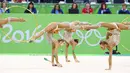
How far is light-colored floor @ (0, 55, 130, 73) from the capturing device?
10.9 meters

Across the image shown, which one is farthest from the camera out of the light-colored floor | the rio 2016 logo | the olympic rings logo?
the olympic rings logo

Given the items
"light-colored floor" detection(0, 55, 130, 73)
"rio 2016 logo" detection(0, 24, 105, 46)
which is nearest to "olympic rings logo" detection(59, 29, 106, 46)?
"rio 2016 logo" detection(0, 24, 105, 46)

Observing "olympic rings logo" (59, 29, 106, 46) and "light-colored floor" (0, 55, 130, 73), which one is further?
"olympic rings logo" (59, 29, 106, 46)

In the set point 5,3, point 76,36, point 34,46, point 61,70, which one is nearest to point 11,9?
point 5,3

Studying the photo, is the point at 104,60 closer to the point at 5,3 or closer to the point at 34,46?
the point at 34,46

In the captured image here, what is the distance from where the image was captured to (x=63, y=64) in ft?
41.0

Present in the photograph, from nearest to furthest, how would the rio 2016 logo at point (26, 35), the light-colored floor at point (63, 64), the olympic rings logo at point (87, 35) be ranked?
1. the light-colored floor at point (63, 64)
2. the rio 2016 logo at point (26, 35)
3. the olympic rings logo at point (87, 35)

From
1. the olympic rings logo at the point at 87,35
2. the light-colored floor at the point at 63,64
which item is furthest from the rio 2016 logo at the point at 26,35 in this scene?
the light-colored floor at the point at 63,64

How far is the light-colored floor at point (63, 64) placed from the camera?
35.8 feet

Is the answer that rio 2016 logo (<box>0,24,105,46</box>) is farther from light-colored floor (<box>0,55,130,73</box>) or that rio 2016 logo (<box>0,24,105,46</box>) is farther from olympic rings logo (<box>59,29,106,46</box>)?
light-colored floor (<box>0,55,130,73</box>)

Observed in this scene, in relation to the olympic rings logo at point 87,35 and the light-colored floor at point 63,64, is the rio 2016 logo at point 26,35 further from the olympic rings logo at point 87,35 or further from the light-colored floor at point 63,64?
the light-colored floor at point 63,64

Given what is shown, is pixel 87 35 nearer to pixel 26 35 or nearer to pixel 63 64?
pixel 26 35

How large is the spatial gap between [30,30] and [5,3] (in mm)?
1426

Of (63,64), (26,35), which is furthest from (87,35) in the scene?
(63,64)
